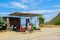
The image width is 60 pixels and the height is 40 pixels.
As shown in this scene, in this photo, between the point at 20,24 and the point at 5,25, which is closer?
the point at 5,25

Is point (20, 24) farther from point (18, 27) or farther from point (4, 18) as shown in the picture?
point (4, 18)

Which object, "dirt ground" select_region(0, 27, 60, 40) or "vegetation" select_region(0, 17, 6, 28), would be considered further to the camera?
"vegetation" select_region(0, 17, 6, 28)

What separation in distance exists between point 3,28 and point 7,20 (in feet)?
5.20

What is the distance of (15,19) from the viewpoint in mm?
30766

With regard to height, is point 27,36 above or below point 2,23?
below

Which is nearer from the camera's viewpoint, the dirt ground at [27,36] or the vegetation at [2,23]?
the dirt ground at [27,36]

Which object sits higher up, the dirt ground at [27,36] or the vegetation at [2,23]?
the vegetation at [2,23]

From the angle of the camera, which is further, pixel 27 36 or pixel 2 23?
pixel 2 23

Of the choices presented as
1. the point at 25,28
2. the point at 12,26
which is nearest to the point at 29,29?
the point at 25,28

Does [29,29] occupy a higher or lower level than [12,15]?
lower

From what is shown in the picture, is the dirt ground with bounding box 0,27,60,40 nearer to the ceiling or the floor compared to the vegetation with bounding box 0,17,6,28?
nearer to the floor

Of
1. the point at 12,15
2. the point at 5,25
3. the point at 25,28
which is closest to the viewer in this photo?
the point at 5,25

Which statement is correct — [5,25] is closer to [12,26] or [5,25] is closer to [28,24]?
[12,26]

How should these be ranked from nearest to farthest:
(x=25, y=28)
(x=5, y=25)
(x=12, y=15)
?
(x=5, y=25), (x=25, y=28), (x=12, y=15)
